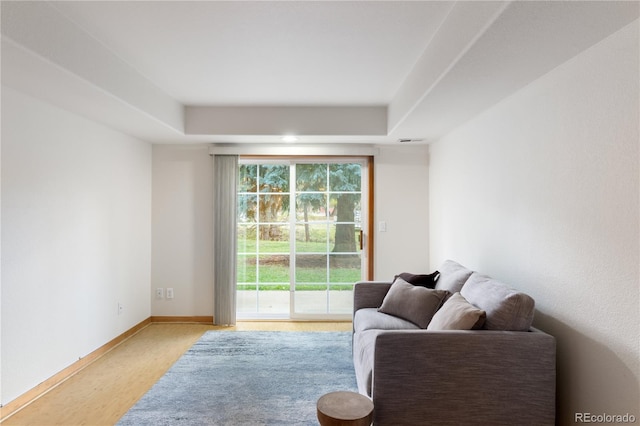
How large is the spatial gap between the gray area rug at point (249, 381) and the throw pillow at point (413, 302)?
0.65m

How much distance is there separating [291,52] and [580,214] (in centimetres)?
196

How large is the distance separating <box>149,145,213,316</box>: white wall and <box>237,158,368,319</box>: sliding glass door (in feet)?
1.42

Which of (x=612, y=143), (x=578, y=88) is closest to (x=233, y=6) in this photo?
(x=578, y=88)

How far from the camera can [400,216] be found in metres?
4.24

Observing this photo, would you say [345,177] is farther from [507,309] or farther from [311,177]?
[507,309]

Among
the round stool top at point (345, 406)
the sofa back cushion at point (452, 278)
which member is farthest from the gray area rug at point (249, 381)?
the sofa back cushion at point (452, 278)

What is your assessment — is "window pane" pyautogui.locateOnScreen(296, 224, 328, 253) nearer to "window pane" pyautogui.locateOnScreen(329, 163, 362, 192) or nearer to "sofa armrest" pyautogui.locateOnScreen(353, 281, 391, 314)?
"window pane" pyautogui.locateOnScreen(329, 163, 362, 192)

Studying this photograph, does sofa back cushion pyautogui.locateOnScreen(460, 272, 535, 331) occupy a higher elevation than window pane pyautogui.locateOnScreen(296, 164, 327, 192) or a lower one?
lower

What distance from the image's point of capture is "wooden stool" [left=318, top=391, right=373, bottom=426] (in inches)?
63.4

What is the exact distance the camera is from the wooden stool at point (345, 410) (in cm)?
161

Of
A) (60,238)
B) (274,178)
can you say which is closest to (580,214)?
(274,178)

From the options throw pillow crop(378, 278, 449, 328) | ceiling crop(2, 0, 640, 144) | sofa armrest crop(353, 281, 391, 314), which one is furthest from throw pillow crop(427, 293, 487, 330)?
ceiling crop(2, 0, 640, 144)

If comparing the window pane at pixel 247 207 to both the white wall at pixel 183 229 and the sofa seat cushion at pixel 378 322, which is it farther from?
the sofa seat cushion at pixel 378 322

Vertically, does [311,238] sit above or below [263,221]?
below
